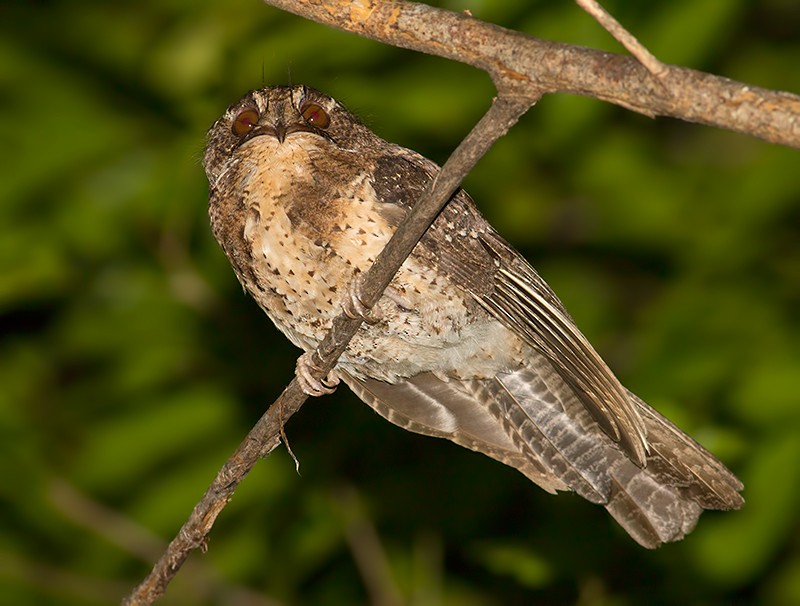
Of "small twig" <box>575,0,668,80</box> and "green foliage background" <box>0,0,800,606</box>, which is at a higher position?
"small twig" <box>575,0,668,80</box>

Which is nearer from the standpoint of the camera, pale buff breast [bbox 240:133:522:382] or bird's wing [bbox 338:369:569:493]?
pale buff breast [bbox 240:133:522:382]

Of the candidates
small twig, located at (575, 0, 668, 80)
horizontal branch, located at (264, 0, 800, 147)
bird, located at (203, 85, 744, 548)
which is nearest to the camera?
horizontal branch, located at (264, 0, 800, 147)

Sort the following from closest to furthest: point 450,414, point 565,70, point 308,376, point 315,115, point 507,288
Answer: point 565,70, point 308,376, point 507,288, point 315,115, point 450,414

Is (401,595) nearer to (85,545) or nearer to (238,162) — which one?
(85,545)

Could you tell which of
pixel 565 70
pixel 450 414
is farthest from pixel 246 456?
pixel 565 70

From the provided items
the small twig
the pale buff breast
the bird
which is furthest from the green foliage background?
the small twig

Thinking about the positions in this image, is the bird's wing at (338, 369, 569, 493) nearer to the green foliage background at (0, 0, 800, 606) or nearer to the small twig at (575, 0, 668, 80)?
the green foliage background at (0, 0, 800, 606)

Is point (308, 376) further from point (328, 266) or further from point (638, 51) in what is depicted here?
Answer: point (638, 51)
